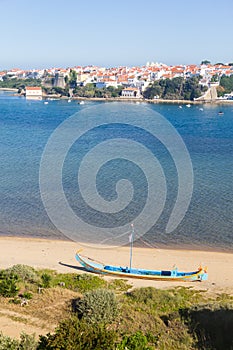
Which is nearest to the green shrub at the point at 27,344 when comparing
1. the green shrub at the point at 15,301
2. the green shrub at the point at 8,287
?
the green shrub at the point at 15,301

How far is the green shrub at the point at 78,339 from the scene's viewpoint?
5.29m

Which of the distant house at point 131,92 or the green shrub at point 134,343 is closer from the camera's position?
the green shrub at point 134,343

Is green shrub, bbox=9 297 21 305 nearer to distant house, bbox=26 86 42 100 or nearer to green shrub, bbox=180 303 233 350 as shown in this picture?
green shrub, bbox=180 303 233 350

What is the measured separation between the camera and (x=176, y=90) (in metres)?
65.6

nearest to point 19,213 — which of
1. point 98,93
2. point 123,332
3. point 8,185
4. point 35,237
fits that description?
point 35,237

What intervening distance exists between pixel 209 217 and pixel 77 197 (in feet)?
15.5

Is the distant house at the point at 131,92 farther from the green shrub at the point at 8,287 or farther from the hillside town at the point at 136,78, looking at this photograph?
the green shrub at the point at 8,287

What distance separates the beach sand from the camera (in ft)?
32.2

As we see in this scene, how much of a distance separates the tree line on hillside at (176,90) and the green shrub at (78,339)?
60.1 meters

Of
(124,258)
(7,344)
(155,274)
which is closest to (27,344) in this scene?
(7,344)

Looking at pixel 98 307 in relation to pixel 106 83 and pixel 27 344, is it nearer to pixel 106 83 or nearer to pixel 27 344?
pixel 27 344

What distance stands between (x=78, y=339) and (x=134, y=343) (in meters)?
0.82

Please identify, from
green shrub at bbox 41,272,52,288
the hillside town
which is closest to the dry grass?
green shrub at bbox 41,272,52,288

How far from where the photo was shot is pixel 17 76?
104562 millimetres
